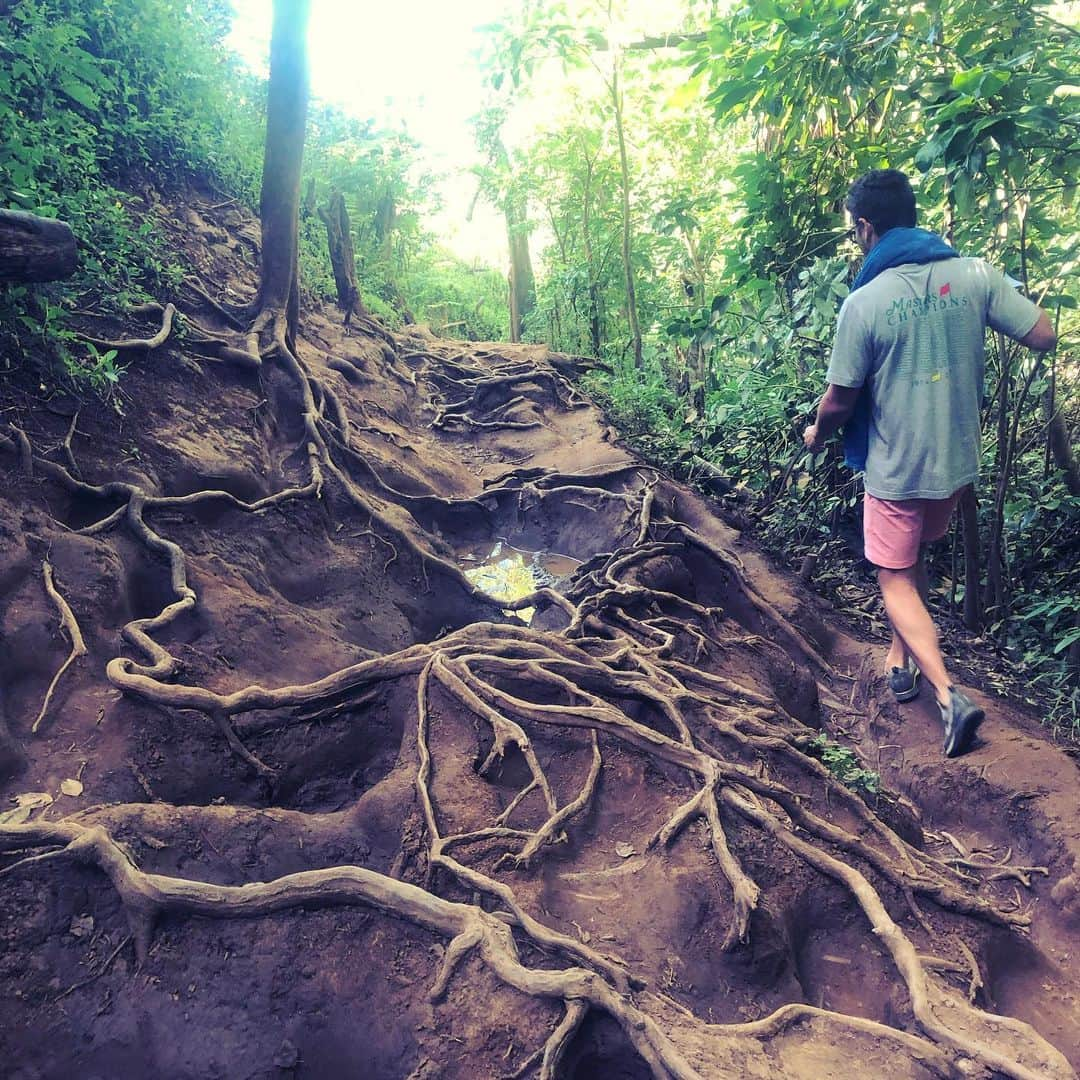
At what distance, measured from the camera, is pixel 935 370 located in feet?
9.73

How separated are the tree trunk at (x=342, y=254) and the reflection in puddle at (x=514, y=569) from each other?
14.8 ft

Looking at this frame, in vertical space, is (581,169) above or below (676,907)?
above

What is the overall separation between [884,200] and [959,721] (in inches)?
84.3

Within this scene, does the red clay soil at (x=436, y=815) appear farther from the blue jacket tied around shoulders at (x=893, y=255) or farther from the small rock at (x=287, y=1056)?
the blue jacket tied around shoulders at (x=893, y=255)

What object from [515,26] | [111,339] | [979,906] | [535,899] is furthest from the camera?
[515,26]

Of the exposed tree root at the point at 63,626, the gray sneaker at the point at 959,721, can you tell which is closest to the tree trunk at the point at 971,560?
the gray sneaker at the point at 959,721

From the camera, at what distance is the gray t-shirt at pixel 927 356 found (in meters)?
2.91

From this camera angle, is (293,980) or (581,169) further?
(581,169)

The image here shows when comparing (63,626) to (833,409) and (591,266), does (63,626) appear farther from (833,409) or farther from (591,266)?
(591,266)

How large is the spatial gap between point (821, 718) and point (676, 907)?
7.97 ft

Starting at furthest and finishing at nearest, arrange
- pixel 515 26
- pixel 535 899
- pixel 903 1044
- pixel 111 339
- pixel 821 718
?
pixel 515 26 < pixel 111 339 < pixel 821 718 < pixel 535 899 < pixel 903 1044

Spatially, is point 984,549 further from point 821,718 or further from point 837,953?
point 837,953

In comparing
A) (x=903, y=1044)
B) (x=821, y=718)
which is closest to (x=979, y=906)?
(x=903, y=1044)

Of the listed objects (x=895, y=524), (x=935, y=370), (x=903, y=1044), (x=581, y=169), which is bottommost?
(x=903, y=1044)
